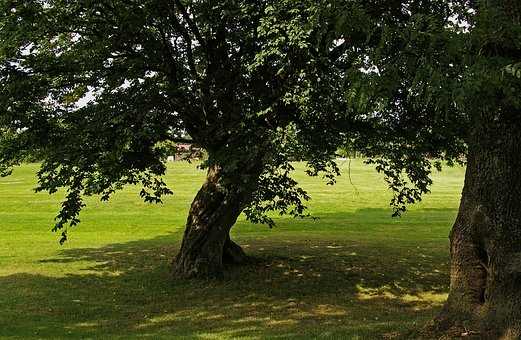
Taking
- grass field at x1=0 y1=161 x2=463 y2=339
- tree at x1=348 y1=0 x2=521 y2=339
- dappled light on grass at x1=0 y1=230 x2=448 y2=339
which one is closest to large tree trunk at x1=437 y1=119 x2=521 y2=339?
tree at x1=348 y1=0 x2=521 y2=339

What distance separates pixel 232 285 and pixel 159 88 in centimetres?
494

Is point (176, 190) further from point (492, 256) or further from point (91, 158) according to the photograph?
point (492, 256)

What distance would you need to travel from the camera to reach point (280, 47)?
29.3ft

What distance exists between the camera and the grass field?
9484 millimetres

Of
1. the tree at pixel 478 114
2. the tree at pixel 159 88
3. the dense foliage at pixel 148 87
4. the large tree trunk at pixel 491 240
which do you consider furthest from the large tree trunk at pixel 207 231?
the large tree trunk at pixel 491 240

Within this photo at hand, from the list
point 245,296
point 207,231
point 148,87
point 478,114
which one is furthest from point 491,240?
point 207,231

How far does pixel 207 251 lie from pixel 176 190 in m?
28.8

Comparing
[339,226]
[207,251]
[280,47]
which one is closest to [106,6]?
[280,47]

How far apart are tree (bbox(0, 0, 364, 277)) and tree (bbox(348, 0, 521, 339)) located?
2.19 meters

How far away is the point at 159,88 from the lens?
35.4ft

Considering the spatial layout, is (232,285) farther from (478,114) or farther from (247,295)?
(478,114)

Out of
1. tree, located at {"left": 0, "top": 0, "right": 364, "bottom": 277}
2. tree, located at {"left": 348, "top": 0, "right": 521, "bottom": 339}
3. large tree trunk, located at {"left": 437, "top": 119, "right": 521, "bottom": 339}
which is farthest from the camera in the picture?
tree, located at {"left": 0, "top": 0, "right": 364, "bottom": 277}

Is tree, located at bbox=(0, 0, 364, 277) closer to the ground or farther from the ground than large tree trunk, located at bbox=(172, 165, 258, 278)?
farther from the ground

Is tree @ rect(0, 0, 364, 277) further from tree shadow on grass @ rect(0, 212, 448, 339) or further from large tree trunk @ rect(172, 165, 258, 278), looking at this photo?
tree shadow on grass @ rect(0, 212, 448, 339)
